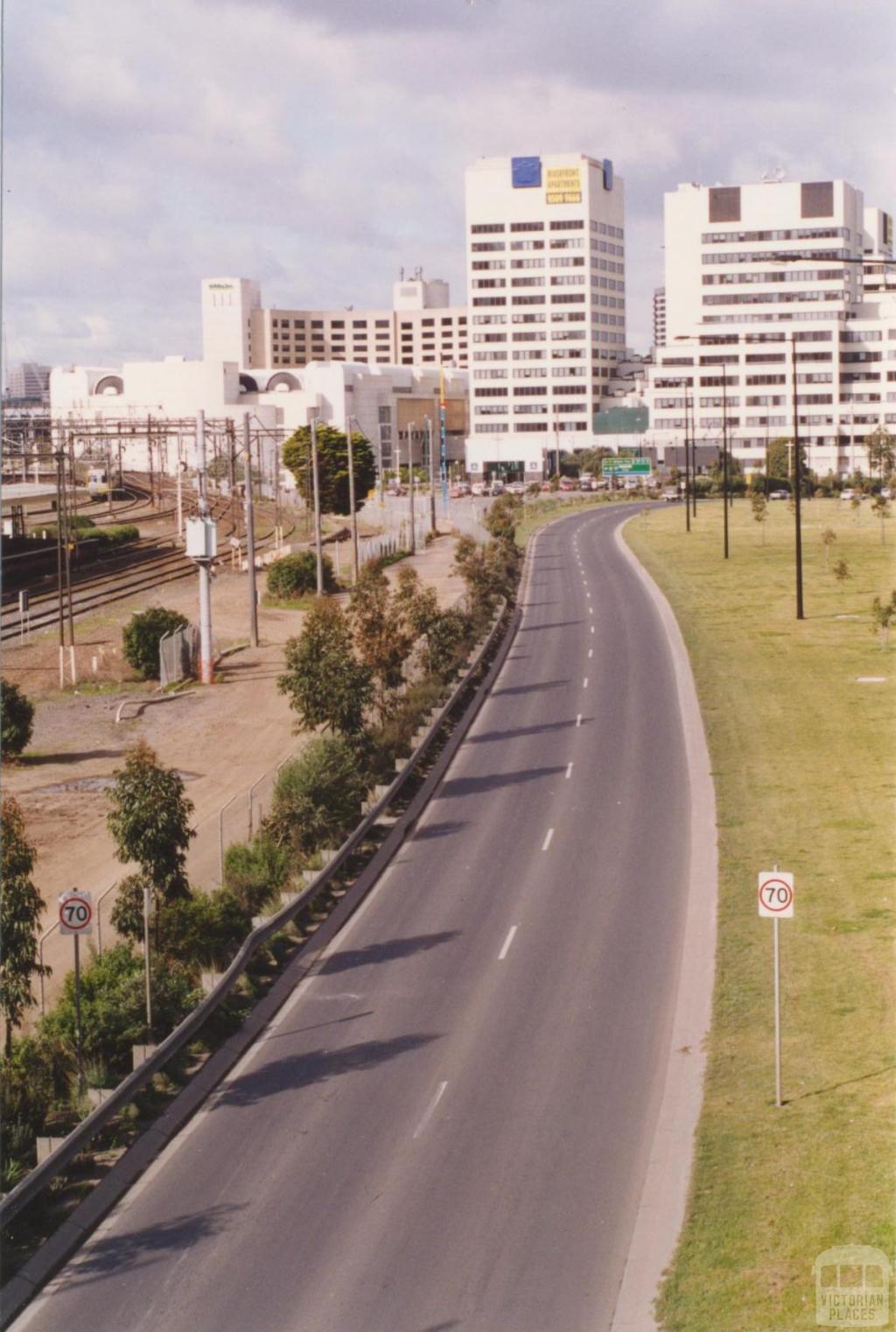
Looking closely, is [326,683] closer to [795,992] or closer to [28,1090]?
[795,992]

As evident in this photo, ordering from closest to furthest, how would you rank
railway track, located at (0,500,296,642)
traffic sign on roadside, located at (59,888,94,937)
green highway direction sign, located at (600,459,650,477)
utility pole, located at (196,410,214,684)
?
traffic sign on roadside, located at (59,888,94,937)
utility pole, located at (196,410,214,684)
railway track, located at (0,500,296,642)
green highway direction sign, located at (600,459,650,477)

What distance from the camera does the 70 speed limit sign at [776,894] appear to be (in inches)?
731

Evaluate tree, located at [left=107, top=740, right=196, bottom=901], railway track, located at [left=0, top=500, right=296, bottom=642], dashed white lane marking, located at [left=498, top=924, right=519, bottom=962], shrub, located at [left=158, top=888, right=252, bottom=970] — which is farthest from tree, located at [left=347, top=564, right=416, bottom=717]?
railway track, located at [left=0, top=500, right=296, bottom=642]

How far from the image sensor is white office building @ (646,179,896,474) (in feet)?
590

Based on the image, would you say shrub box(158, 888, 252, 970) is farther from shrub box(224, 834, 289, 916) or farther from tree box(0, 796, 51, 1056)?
tree box(0, 796, 51, 1056)

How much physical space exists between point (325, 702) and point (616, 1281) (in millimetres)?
21874

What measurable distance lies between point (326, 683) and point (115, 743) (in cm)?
1109

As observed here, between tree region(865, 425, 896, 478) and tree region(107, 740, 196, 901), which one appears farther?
tree region(865, 425, 896, 478)

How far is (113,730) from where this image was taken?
46.2 metres

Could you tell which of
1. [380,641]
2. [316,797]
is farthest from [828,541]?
[316,797]

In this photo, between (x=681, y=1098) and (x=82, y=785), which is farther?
(x=82, y=785)

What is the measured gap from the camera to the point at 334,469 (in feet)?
365

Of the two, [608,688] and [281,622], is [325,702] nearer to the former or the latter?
[608,688]

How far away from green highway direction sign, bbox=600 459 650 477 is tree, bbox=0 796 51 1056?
162 metres
